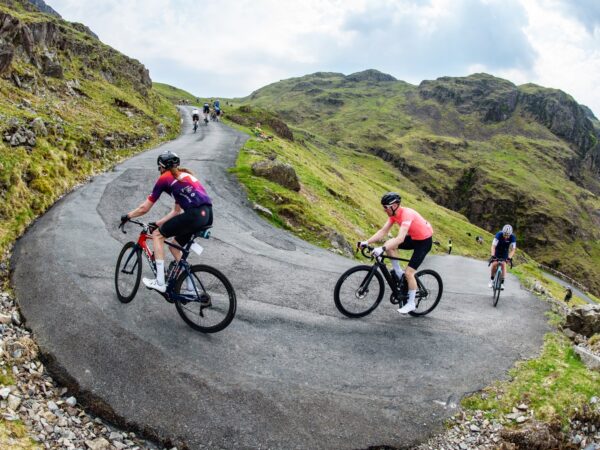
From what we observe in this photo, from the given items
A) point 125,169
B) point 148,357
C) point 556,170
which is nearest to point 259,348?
point 148,357

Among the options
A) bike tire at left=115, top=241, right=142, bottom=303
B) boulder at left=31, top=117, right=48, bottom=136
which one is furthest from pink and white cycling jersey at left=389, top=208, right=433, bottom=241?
boulder at left=31, top=117, right=48, bottom=136

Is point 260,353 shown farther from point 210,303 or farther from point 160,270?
point 160,270

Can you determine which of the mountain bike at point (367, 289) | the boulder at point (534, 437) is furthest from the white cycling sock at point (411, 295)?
the boulder at point (534, 437)

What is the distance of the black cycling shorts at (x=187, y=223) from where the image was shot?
8.32 metres

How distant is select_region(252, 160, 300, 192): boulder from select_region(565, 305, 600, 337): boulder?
1757cm

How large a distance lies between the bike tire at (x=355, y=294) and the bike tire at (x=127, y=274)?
15.5 ft

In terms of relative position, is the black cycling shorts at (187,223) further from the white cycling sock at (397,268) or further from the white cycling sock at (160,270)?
the white cycling sock at (397,268)

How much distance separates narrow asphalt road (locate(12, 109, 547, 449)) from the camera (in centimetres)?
669

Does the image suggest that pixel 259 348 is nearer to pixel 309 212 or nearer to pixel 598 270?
pixel 309 212

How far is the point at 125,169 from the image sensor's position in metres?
23.3

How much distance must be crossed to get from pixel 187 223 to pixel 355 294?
4.61 m

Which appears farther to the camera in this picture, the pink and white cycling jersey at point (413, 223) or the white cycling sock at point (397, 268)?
the white cycling sock at point (397, 268)

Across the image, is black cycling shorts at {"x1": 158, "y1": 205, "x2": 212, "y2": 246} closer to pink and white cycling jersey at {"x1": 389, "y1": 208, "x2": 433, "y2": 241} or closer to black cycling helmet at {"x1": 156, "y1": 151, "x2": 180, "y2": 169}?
black cycling helmet at {"x1": 156, "y1": 151, "x2": 180, "y2": 169}

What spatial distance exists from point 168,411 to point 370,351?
4403 mm
